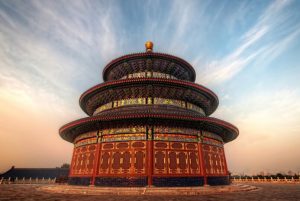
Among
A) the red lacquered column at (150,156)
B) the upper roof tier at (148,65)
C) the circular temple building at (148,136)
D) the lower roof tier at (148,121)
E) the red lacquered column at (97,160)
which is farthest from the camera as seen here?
the upper roof tier at (148,65)

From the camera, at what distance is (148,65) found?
2317 cm

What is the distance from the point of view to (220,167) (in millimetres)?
19422

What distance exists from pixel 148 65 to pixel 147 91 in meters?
4.76

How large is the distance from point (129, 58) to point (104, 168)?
489 inches

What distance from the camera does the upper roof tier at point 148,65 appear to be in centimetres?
2277

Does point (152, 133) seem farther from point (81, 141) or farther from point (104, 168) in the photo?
point (81, 141)

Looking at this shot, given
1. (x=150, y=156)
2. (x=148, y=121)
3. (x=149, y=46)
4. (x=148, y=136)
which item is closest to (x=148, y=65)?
(x=149, y=46)

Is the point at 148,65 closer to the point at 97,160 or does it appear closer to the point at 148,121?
the point at 148,121

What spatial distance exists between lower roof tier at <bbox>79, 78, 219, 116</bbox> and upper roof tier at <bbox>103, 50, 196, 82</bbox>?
14.9ft

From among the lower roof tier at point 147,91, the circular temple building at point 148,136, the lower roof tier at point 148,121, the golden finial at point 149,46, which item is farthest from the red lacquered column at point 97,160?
the golden finial at point 149,46

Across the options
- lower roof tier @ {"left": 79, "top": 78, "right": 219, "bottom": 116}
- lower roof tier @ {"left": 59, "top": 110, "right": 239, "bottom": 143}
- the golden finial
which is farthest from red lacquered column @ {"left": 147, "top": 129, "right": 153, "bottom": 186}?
the golden finial

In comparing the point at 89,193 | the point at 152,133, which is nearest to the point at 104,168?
the point at 89,193

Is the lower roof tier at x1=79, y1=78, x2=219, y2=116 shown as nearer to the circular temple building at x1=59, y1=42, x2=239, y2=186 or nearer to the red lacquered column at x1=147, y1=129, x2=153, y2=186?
the circular temple building at x1=59, y1=42, x2=239, y2=186

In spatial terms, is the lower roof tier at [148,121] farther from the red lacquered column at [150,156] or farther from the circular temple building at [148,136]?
the red lacquered column at [150,156]
